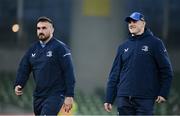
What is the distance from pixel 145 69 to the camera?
7.77 m

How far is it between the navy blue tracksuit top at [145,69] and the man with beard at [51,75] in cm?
71

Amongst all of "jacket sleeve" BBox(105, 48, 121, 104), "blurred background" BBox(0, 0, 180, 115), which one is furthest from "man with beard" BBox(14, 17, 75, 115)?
"blurred background" BBox(0, 0, 180, 115)

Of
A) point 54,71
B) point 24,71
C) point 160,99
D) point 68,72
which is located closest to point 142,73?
point 160,99

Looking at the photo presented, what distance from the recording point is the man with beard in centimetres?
809

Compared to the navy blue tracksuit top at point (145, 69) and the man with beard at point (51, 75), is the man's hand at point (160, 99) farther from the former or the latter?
the man with beard at point (51, 75)

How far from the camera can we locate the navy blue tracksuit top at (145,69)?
306 inches

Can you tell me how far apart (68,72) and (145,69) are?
100 centimetres

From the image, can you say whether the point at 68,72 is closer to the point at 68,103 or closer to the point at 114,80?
the point at 68,103

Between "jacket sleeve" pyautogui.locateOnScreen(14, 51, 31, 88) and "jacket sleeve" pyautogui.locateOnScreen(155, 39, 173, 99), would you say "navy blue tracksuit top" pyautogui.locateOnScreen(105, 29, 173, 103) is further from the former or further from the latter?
"jacket sleeve" pyautogui.locateOnScreen(14, 51, 31, 88)

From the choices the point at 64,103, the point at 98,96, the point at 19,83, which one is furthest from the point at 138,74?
the point at 98,96

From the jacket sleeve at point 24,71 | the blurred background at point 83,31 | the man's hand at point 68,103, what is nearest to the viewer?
the man's hand at point 68,103

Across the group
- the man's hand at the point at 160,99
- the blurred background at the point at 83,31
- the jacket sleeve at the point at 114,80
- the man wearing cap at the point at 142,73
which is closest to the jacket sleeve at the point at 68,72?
the jacket sleeve at the point at 114,80

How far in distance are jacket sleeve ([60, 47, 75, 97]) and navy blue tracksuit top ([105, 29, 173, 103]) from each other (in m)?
0.63

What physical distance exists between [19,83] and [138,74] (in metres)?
1.65
